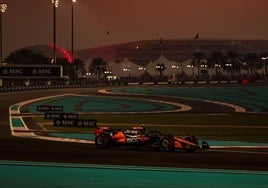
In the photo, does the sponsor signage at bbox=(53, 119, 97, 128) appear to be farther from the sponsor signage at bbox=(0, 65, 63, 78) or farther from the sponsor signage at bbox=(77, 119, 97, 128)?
the sponsor signage at bbox=(0, 65, 63, 78)

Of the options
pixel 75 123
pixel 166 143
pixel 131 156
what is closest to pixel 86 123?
pixel 75 123

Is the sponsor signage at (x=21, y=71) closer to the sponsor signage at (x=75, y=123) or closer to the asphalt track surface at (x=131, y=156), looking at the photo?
the sponsor signage at (x=75, y=123)

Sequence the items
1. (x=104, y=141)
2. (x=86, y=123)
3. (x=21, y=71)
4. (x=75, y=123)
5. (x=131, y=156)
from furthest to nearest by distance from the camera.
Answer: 1. (x=21, y=71)
2. (x=75, y=123)
3. (x=86, y=123)
4. (x=104, y=141)
5. (x=131, y=156)

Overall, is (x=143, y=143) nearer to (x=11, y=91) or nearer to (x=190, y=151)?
(x=190, y=151)

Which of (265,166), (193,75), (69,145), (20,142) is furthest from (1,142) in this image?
(193,75)

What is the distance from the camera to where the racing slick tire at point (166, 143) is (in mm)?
20000

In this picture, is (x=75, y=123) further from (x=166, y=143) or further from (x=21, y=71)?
(x=166, y=143)

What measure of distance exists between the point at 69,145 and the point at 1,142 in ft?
9.53

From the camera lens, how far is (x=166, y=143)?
20.0m

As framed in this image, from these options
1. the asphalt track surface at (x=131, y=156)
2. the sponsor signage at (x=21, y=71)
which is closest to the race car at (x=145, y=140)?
the asphalt track surface at (x=131, y=156)

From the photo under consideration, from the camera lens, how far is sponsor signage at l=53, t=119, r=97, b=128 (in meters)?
32.8

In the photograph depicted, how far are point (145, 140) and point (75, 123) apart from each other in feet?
43.1

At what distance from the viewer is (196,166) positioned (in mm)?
16109

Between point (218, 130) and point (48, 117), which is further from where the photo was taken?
point (48, 117)
